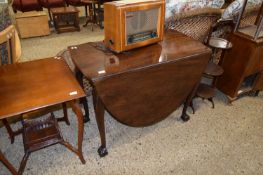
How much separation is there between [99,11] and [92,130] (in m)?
2.87

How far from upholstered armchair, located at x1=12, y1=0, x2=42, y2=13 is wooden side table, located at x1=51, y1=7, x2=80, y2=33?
0.88 ft

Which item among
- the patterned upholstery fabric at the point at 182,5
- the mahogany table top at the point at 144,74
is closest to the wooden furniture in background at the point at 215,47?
the patterned upholstery fabric at the point at 182,5

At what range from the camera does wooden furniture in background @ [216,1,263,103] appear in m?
1.78

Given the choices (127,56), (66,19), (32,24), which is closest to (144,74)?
(127,56)

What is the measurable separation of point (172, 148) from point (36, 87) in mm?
1122

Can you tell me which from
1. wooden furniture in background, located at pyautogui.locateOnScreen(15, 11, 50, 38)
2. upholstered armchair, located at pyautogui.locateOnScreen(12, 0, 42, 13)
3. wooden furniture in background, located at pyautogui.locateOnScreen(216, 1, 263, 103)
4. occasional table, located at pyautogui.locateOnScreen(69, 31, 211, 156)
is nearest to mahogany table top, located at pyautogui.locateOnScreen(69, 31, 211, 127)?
occasional table, located at pyautogui.locateOnScreen(69, 31, 211, 156)

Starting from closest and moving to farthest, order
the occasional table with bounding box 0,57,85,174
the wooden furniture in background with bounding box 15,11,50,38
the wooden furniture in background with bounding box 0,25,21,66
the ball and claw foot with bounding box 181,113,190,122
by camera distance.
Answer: the occasional table with bounding box 0,57,85,174, the wooden furniture in background with bounding box 0,25,21,66, the ball and claw foot with bounding box 181,113,190,122, the wooden furniture in background with bounding box 15,11,50,38

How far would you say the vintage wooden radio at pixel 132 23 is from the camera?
1221mm

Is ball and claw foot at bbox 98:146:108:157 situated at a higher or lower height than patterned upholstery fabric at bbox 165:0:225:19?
lower

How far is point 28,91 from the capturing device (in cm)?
110

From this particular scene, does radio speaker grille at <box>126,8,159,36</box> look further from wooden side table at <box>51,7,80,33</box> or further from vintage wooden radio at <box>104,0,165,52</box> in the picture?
wooden side table at <box>51,7,80,33</box>

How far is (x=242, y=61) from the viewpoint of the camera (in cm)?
190

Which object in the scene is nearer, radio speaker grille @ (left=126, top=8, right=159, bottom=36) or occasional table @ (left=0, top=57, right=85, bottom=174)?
occasional table @ (left=0, top=57, right=85, bottom=174)

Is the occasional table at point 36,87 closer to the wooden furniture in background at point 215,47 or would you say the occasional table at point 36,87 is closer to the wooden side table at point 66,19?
the wooden furniture in background at point 215,47
